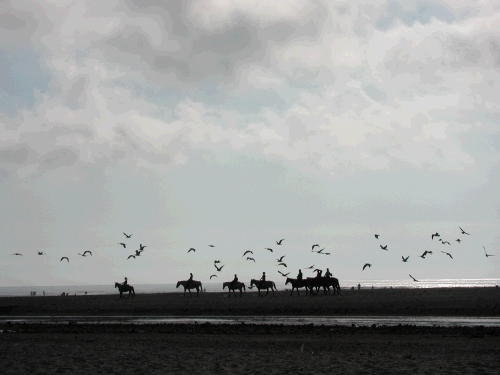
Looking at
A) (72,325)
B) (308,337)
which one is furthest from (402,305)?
(72,325)

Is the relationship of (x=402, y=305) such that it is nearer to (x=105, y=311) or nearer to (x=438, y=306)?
(x=438, y=306)

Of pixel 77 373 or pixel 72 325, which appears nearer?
pixel 77 373

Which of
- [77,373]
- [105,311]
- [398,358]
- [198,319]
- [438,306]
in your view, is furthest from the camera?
[105,311]

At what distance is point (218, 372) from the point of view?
16.9 metres

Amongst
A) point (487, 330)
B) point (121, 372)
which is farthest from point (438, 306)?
point (121, 372)

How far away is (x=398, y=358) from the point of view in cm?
1872

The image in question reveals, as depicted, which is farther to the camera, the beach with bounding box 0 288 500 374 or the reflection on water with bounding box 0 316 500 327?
the reflection on water with bounding box 0 316 500 327

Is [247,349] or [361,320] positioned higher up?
[361,320]

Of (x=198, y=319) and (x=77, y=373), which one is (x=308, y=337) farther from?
(x=198, y=319)

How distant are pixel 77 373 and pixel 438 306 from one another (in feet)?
92.2

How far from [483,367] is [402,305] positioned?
79.3 feet

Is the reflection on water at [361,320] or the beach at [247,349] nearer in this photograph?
the beach at [247,349]

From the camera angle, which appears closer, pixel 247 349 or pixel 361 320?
pixel 247 349

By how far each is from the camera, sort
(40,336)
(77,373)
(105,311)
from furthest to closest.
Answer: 1. (105,311)
2. (40,336)
3. (77,373)
